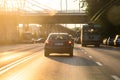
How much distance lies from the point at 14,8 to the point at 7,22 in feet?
48.6

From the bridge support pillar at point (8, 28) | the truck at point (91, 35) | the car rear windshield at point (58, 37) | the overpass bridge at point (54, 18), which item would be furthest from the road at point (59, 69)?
the overpass bridge at point (54, 18)

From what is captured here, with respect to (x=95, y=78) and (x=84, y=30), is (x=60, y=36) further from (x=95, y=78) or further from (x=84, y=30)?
(x=84, y=30)

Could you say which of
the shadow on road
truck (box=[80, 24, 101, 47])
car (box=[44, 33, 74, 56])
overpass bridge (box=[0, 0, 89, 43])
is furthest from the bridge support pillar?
the shadow on road

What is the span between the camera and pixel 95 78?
14.2 m

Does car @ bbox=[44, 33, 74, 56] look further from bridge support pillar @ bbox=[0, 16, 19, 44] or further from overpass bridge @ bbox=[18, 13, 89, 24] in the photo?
overpass bridge @ bbox=[18, 13, 89, 24]

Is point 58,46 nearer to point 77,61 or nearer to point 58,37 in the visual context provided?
point 58,37

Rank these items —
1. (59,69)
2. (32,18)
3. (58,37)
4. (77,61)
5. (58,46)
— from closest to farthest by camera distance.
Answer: (59,69) < (77,61) < (58,46) < (58,37) < (32,18)

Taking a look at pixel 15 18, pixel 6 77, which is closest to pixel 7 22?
pixel 15 18

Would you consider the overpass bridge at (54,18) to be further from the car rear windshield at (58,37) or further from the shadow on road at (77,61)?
the shadow on road at (77,61)

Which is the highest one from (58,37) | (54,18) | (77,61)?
(54,18)

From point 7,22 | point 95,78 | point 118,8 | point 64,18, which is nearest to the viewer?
point 95,78

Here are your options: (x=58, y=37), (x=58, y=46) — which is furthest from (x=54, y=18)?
(x=58, y=46)

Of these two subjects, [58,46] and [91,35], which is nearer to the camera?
[58,46]

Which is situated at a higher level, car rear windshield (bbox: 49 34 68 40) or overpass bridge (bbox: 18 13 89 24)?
overpass bridge (bbox: 18 13 89 24)
